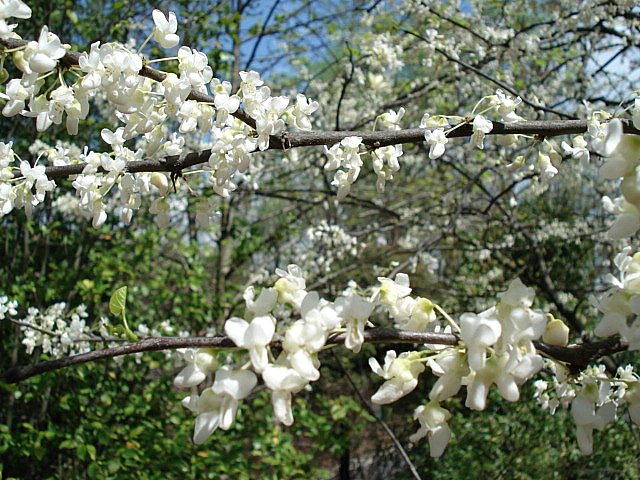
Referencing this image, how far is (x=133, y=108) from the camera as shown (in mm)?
1166

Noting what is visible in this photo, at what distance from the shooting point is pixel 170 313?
468cm

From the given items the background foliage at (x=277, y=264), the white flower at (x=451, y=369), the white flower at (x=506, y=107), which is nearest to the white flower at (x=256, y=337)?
the white flower at (x=451, y=369)

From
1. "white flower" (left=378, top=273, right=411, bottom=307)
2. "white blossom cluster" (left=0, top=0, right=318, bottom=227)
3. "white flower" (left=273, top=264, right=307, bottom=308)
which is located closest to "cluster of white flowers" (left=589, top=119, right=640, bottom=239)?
"white flower" (left=378, top=273, right=411, bottom=307)

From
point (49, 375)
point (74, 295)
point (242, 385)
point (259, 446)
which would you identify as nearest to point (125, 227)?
point (74, 295)

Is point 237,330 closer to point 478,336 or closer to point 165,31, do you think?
point 478,336

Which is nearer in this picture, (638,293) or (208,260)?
(638,293)

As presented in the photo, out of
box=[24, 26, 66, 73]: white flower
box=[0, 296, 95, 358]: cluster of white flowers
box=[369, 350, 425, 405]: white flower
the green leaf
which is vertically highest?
box=[24, 26, 66, 73]: white flower

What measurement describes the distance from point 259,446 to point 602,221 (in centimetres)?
374

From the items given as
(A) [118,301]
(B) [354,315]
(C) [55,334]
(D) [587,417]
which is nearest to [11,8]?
(A) [118,301]

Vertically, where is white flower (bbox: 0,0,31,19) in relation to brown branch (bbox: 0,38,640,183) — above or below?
above

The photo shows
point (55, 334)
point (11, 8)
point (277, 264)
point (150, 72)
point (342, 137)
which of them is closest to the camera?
point (11, 8)

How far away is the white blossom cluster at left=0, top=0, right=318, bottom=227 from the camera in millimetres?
1072

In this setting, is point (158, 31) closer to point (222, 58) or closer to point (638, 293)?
point (638, 293)

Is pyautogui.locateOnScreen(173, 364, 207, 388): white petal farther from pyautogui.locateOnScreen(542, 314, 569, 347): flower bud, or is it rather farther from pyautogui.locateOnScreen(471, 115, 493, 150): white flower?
pyautogui.locateOnScreen(471, 115, 493, 150): white flower
